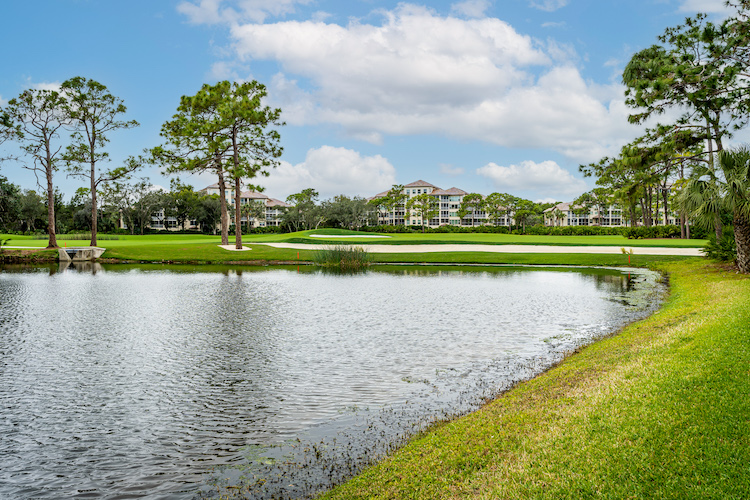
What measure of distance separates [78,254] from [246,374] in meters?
34.5

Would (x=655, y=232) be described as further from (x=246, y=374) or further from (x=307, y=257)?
(x=246, y=374)

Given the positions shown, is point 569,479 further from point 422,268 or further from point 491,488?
point 422,268

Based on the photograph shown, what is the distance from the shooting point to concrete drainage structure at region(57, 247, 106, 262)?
36.6 m

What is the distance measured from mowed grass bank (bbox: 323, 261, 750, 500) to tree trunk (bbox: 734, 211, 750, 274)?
1332 centimetres

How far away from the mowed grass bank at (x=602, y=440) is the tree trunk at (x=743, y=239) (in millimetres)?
13317

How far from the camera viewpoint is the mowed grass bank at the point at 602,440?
4055 mm

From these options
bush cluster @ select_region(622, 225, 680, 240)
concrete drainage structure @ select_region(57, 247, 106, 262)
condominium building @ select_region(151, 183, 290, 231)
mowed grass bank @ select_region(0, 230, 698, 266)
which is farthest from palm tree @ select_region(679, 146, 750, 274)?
condominium building @ select_region(151, 183, 290, 231)

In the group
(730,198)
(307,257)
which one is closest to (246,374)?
(730,198)

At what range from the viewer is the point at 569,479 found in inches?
163

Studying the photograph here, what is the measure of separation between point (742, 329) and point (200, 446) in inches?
326

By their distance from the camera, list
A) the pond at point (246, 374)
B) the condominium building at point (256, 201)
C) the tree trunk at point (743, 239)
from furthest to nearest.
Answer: the condominium building at point (256, 201) < the tree trunk at point (743, 239) < the pond at point (246, 374)

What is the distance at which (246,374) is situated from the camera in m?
8.72

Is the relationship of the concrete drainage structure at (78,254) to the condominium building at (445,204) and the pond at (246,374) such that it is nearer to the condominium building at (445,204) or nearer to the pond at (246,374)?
the pond at (246,374)

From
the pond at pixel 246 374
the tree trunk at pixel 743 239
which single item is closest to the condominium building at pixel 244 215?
the pond at pixel 246 374
